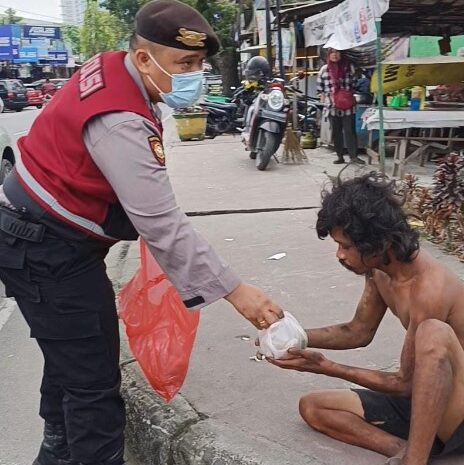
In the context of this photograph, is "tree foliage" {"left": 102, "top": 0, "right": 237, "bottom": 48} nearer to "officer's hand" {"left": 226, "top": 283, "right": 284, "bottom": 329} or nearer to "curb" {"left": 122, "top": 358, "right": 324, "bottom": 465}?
"curb" {"left": 122, "top": 358, "right": 324, "bottom": 465}

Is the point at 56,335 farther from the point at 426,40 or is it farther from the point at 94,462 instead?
the point at 426,40

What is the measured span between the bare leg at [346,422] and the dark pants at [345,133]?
6738 millimetres

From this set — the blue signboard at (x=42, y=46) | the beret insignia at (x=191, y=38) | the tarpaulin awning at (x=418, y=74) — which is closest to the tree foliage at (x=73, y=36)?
the blue signboard at (x=42, y=46)

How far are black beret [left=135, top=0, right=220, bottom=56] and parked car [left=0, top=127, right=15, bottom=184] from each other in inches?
225

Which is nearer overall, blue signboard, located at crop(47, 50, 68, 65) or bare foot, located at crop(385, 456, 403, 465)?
bare foot, located at crop(385, 456, 403, 465)

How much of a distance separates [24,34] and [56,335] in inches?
2379

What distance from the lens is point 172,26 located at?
A: 192 cm

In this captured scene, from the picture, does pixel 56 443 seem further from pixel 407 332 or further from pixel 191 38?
pixel 191 38

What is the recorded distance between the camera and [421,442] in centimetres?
200

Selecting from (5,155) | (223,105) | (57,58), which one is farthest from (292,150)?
(57,58)

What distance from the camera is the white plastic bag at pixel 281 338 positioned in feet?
6.78

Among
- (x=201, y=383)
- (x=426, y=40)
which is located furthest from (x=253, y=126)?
(x=201, y=383)

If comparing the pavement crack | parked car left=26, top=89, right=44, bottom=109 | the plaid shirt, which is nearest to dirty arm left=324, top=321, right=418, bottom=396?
the pavement crack

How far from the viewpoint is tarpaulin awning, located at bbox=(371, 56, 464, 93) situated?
8.67m
